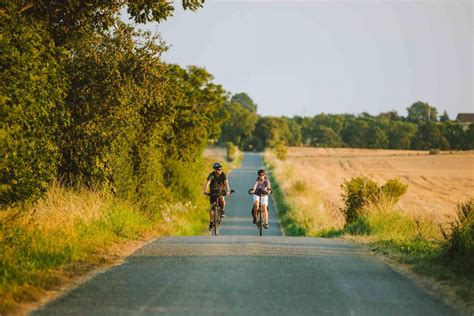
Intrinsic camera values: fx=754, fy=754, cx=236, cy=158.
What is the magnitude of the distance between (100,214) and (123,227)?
0.92m

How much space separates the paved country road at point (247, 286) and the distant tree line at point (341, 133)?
11522cm

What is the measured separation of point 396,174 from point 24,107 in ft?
246

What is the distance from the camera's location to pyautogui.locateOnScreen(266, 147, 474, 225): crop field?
45.0 metres

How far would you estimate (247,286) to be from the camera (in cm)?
1074

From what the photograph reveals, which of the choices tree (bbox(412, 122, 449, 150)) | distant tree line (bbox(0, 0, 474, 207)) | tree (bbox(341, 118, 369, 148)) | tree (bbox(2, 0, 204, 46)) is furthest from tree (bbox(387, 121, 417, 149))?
tree (bbox(2, 0, 204, 46))

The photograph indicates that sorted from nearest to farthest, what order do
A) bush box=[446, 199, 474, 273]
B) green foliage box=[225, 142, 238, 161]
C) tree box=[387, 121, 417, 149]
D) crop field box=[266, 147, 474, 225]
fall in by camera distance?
1. bush box=[446, 199, 474, 273]
2. crop field box=[266, 147, 474, 225]
3. green foliage box=[225, 142, 238, 161]
4. tree box=[387, 121, 417, 149]

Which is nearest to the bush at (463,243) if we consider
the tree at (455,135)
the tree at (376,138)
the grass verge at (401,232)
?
the grass verge at (401,232)

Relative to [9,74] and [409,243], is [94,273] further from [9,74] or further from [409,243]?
[409,243]

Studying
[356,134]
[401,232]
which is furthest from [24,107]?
[356,134]

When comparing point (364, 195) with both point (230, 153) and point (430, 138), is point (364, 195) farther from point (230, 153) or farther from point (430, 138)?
point (430, 138)

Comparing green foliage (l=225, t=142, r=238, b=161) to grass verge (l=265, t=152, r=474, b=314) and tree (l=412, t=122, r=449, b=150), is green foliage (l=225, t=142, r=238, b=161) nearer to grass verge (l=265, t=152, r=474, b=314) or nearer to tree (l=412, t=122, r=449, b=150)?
tree (l=412, t=122, r=449, b=150)

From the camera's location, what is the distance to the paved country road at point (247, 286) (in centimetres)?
920

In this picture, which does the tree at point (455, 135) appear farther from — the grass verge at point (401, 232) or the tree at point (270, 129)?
the grass verge at point (401, 232)

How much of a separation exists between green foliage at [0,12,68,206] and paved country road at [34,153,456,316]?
2718 millimetres
